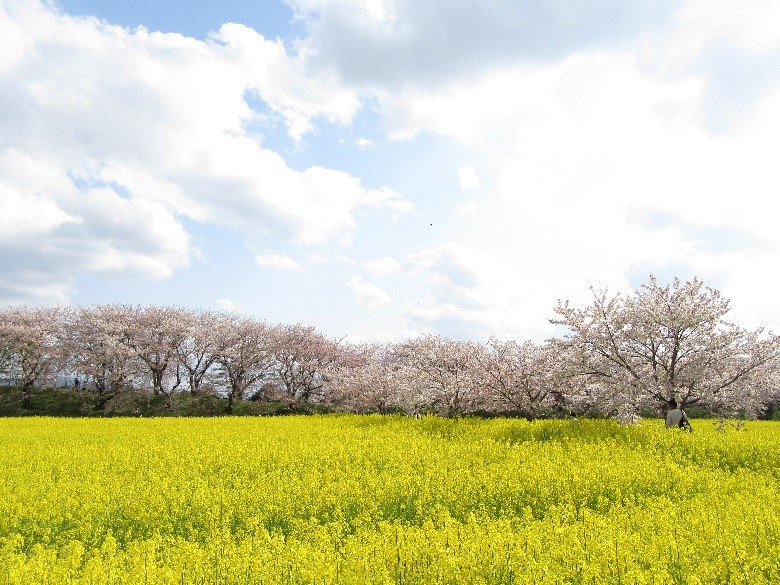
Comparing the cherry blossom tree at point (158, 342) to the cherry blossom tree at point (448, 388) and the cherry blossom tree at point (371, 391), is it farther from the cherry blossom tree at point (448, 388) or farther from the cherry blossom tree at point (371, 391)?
the cherry blossom tree at point (448, 388)

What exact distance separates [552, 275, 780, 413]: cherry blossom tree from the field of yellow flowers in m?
1.42

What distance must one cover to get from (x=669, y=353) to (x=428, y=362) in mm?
16973

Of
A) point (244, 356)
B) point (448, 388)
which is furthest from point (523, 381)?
point (244, 356)

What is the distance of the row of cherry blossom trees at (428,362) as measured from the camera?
18.8 m

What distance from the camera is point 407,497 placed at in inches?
406

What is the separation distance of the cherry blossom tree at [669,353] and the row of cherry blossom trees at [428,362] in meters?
0.05

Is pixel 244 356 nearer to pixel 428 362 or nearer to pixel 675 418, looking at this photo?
pixel 428 362

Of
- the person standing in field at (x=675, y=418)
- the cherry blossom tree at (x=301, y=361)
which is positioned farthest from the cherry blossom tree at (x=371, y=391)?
the person standing in field at (x=675, y=418)

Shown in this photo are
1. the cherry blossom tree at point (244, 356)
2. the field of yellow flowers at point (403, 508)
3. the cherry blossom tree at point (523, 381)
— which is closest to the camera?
the field of yellow flowers at point (403, 508)

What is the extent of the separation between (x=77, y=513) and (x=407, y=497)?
636 centimetres

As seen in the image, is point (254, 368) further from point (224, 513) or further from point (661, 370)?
point (224, 513)

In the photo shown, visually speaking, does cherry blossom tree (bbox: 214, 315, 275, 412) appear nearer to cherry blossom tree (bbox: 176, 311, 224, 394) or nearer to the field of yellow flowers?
cherry blossom tree (bbox: 176, 311, 224, 394)

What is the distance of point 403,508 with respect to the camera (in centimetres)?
976

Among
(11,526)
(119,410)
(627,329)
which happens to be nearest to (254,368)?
(119,410)
